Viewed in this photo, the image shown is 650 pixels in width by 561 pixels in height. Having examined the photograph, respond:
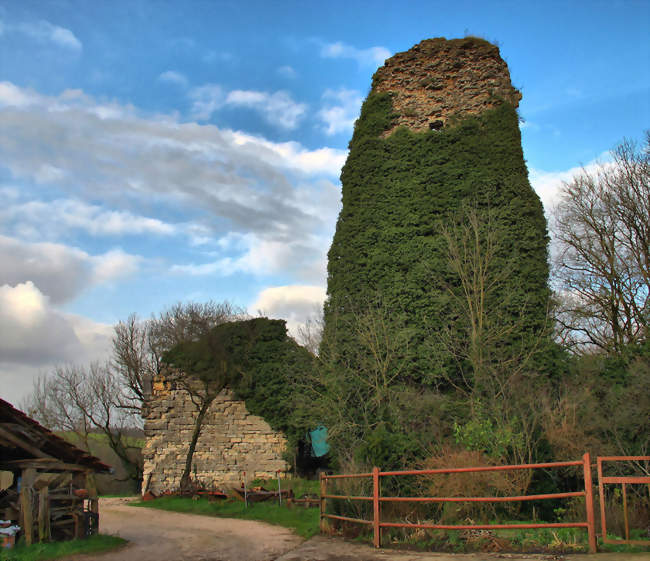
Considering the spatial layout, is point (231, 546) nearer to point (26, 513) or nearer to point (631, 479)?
point (26, 513)

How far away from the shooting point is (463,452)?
1061 cm

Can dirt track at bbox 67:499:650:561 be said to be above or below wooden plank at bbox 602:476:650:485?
below

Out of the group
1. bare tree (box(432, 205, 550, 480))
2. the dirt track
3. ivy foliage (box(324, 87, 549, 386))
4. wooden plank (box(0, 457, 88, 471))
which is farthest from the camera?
ivy foliage (box(324, 87, 549, 386))

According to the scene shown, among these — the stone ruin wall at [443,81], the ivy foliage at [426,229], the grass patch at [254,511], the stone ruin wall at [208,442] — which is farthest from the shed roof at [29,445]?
the stone ruin wall at [443,81]

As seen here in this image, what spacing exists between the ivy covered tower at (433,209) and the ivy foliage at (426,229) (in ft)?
0.11

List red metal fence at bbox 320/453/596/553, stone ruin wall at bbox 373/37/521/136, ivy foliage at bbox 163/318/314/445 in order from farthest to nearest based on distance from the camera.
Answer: ivy foliage at bbox 163/318/314/445, stone ruin wall at bbox 373/37/521/136, red metal fence at bbox 320/453/596/553

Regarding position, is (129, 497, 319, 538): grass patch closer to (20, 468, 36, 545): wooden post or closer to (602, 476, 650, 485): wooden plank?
(20, 468, 36, 545): wooden post

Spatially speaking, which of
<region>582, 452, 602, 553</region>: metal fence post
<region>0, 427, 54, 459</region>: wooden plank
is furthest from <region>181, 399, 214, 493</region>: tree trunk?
<region>582, 452, 602, 553</region>: metal fence post

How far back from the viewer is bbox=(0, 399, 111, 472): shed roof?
31.2 ft

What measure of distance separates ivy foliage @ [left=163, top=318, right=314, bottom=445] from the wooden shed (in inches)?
358

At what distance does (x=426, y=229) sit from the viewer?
59.0ft

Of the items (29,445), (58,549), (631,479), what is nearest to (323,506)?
(58,549)

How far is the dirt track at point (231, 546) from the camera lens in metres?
7.87

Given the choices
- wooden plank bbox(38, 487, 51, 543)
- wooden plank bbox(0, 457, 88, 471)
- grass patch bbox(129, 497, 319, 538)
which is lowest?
grass patch bbox(129, 497, 319, 538)
